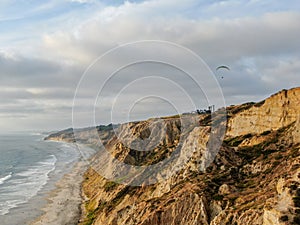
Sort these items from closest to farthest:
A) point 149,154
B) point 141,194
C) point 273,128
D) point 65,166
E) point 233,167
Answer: point 233,167 < point 141,194 < point 273,128 < point 149,154 < point 65,166

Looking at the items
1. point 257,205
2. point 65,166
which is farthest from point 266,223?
point 65,166

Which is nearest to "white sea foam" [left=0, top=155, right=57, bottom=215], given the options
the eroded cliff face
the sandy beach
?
the sandy beach

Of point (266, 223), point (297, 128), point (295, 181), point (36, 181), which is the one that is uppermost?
point (297, 128)

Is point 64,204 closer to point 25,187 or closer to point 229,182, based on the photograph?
point 25,187

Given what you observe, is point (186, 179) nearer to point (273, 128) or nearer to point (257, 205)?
point (257, 205)

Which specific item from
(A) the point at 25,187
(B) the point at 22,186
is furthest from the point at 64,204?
(B) the point at 22,186

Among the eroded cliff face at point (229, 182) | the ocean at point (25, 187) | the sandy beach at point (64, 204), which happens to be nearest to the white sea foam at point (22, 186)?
the ocean at point (25, 187)

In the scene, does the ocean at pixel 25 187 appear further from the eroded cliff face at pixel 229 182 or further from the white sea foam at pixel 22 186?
the eroded cliff face at pixel 229 182
